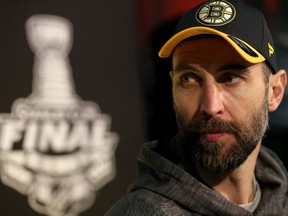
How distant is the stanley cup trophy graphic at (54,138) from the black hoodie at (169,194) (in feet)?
2.65

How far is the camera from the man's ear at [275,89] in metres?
1.00

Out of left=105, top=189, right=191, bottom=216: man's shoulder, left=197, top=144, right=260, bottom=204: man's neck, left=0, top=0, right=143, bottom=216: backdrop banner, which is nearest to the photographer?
left=105, top=189, right=191, bottom=216: man's shoulder

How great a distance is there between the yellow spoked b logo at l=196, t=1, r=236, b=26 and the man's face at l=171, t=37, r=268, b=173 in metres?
0.04

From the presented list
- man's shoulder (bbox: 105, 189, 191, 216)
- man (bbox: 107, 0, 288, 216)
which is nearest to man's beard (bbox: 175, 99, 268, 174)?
man (bbox: 107, 0, 288, 216)

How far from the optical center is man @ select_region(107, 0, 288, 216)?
861 mm

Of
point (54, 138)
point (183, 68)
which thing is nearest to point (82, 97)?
point (54, 138)

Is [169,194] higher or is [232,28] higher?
[232,28]

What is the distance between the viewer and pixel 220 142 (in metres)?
0.88

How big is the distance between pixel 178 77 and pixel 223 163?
0.68 feet

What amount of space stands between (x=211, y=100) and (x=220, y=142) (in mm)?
92

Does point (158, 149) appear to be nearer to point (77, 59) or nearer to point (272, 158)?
point (272, 158)

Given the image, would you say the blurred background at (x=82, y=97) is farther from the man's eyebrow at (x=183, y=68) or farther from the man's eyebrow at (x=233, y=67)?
the man's eyebrow at (x=233, y=67)

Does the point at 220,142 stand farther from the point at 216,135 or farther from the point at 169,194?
the point at 169,194

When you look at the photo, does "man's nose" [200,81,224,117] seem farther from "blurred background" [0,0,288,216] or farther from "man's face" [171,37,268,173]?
"blurred background" [0,0,288,216]
